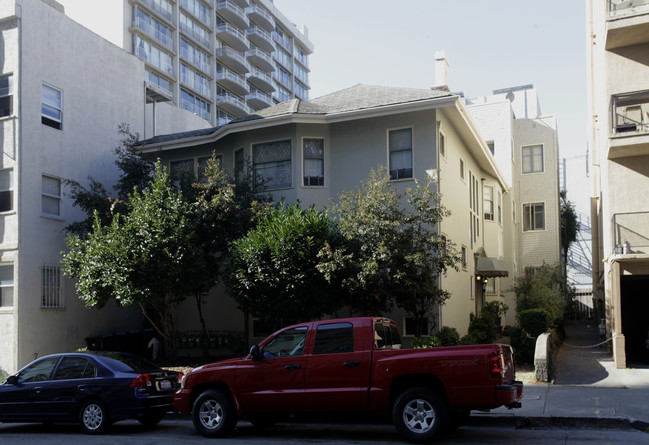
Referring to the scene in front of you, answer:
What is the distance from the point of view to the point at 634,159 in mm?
18281

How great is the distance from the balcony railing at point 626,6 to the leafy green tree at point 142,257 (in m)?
12.7

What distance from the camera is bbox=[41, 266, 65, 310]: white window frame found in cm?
2006

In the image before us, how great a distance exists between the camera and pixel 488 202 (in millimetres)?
28891

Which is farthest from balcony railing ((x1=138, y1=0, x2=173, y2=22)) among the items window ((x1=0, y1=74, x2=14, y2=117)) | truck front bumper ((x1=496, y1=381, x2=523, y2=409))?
truck front bumper ((x1=496, y1=381, x2=523, y2=409))

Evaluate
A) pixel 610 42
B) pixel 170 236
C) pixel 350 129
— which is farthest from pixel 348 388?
pixel 610 42

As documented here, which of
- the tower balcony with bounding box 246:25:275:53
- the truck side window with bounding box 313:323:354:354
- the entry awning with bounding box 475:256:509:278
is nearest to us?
the truck side window with bounding box 313:323:354:354

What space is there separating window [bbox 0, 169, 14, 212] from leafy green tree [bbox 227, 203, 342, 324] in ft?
25.5

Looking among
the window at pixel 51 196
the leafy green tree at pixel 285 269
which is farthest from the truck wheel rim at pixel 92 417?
the window at pixel 51 196

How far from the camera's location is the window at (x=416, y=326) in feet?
58.5

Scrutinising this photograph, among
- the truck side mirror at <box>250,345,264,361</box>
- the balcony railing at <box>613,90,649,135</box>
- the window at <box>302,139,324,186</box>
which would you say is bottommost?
the truck side mirror at <box>250,345,264,361</box>

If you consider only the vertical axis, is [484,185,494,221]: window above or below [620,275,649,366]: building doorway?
above

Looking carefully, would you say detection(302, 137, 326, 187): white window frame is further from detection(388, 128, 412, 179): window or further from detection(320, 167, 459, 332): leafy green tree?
detection(320, 167, 459, 332): leafy green tree

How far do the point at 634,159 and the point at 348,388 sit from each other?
12786 mm

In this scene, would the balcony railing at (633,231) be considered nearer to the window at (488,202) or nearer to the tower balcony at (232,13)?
the window at (488,202)
